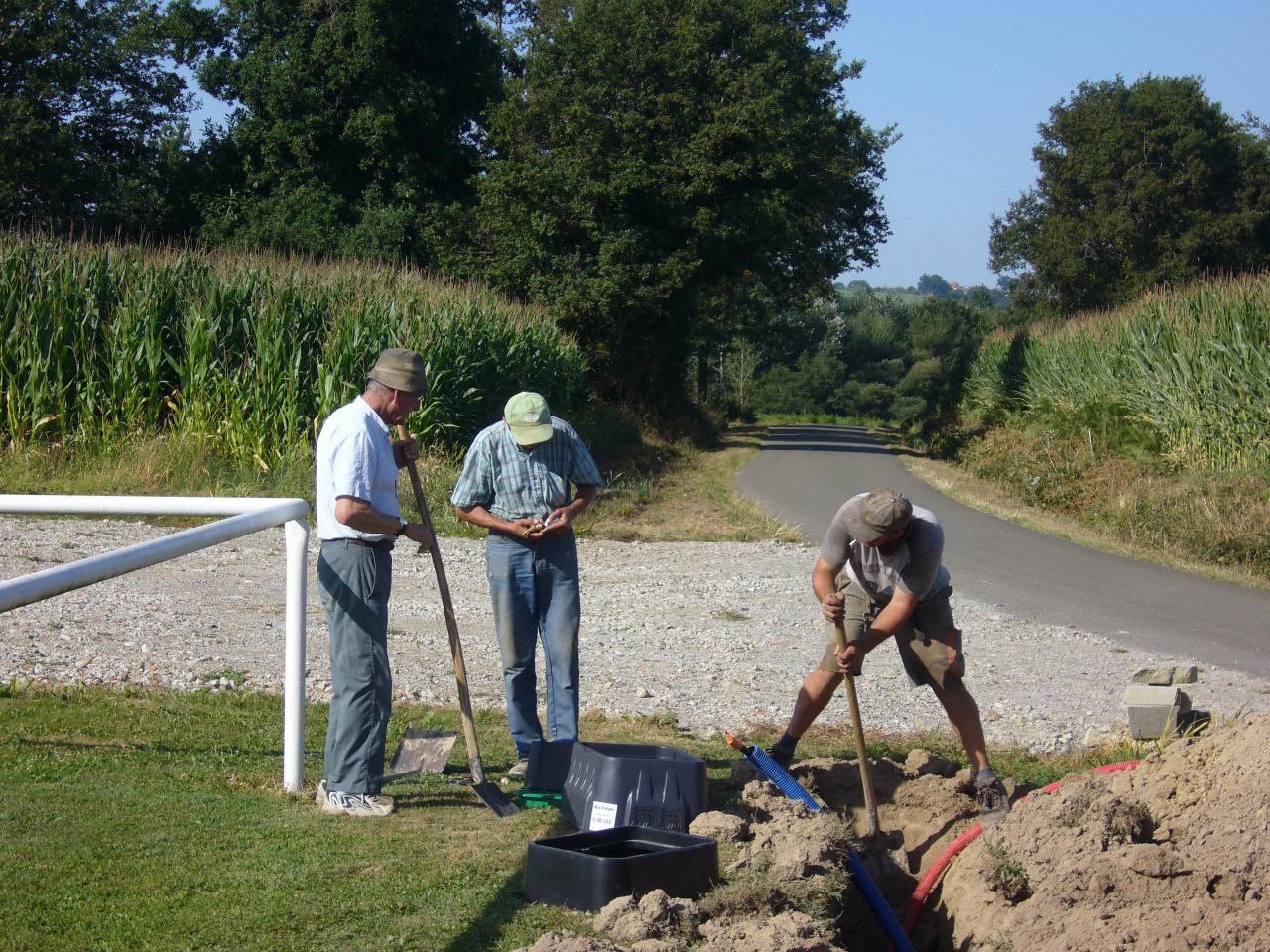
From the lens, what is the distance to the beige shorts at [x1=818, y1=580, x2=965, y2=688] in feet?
20.3

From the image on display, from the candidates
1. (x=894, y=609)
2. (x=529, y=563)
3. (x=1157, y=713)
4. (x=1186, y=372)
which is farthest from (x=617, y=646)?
(x=1186, y=372)

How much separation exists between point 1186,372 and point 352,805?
61.7 feet

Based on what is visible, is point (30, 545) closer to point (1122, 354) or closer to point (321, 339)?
point (321, 339)

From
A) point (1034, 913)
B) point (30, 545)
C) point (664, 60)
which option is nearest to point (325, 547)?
point (1034, 913)

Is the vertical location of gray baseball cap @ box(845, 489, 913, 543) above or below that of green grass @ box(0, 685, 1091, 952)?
above

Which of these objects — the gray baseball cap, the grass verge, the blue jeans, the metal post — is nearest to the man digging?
the gray baseball cap

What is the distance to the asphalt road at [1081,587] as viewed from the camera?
12.1 meters

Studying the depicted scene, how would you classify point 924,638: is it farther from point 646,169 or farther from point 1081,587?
point 646,169

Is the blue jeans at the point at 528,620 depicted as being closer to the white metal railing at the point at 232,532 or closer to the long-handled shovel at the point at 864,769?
the white metal railing at the point at 232,532

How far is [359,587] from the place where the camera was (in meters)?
5.21

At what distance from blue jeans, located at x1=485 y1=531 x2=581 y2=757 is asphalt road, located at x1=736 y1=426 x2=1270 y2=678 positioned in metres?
5.82

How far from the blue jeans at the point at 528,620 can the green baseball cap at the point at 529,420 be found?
505 mm

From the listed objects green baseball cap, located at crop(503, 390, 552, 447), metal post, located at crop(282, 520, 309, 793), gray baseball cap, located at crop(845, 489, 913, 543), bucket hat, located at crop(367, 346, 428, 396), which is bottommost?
metal post, located at crop(282, 520, 309, 793)

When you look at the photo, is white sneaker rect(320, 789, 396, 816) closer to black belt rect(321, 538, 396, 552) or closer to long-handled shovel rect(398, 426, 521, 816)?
long-handled shovel rect(398, 426, 521, 816)
